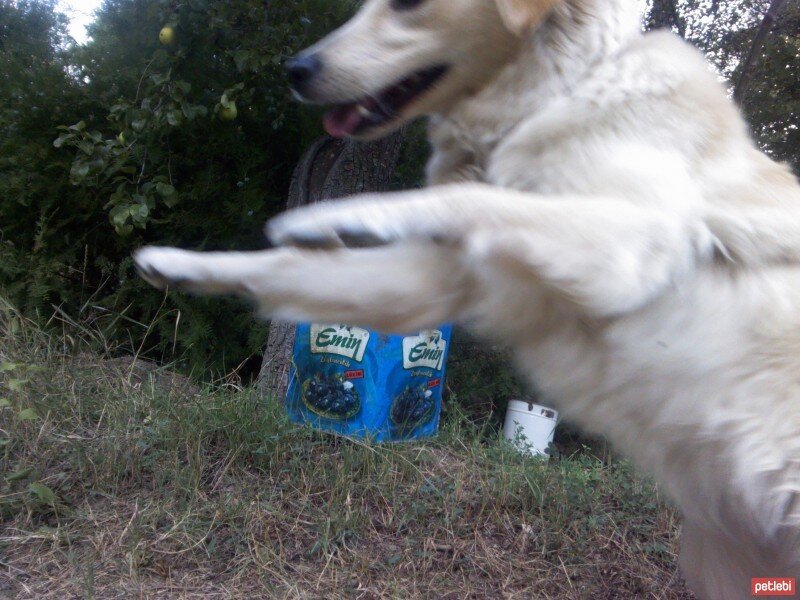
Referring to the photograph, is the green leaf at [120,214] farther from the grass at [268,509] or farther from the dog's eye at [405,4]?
the dog's eye at [405,4]

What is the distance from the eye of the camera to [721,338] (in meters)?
1.53

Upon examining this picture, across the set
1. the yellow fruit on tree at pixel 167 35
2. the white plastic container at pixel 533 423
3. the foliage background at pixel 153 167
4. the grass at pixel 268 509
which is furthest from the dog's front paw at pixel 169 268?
the white plastic container at pixel 533 423

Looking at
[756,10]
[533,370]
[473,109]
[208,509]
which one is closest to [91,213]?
[208,509]

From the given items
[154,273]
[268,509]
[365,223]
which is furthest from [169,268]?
[268,509]

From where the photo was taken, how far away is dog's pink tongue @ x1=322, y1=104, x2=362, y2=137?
6.63ft

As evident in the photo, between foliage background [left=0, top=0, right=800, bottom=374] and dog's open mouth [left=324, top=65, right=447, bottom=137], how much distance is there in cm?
208

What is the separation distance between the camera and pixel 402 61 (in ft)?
6.40

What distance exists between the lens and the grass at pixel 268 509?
9.24ft

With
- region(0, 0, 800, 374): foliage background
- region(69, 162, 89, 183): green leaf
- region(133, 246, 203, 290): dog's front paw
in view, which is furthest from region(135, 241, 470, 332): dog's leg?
region(0, 0, 800, 374): foliage background

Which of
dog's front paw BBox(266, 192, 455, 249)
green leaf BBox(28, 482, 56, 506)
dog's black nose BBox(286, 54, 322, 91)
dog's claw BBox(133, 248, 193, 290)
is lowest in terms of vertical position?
green leaf BBox(28, 482, 56, 506)

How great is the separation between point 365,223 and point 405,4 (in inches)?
36.2

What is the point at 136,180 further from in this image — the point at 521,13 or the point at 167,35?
the point at 521,13

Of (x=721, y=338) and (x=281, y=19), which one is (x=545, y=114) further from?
(x=281, y=19)

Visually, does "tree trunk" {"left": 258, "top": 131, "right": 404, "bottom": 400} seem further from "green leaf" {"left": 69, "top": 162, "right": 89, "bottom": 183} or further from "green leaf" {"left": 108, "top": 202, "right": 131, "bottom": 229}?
"green leaf" {"left": 69, "top": 162, "right": 89, "bottom": 183}
